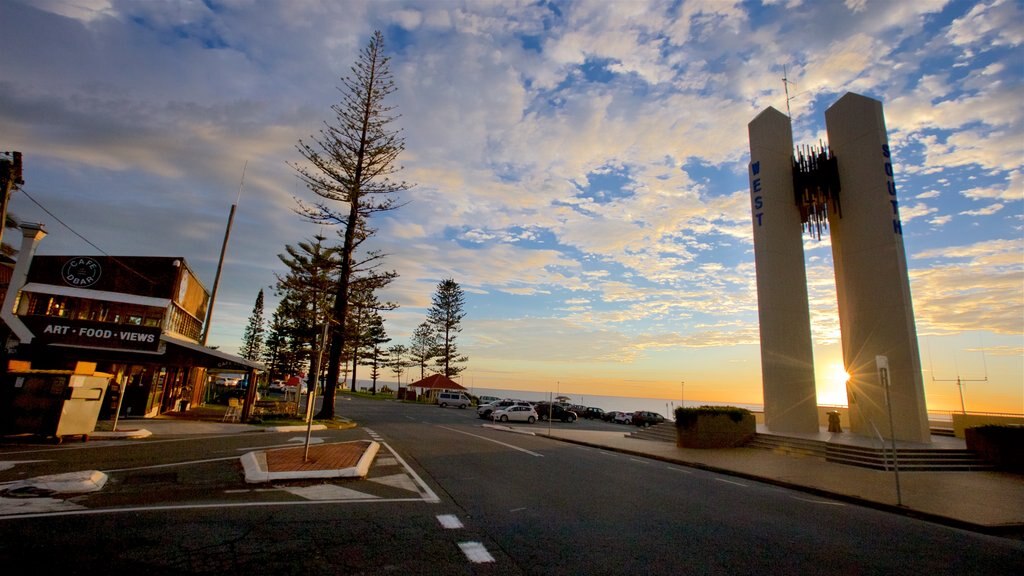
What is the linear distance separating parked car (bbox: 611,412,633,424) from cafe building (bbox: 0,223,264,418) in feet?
111

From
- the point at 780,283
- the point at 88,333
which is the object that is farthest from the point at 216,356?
the point at 780,283

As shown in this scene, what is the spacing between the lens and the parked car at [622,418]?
1805 inches

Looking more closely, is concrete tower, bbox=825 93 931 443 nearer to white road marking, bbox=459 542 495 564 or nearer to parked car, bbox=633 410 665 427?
white road marking, bbox=459 542 495 564

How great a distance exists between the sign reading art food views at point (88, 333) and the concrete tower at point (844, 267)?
27.2 m

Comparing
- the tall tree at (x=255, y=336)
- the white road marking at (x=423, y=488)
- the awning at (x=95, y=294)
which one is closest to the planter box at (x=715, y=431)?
the white road marking at (x=423, y=488)

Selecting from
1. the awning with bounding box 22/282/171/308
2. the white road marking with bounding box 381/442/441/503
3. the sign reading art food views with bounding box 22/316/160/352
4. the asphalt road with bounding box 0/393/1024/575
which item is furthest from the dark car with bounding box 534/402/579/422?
the asphalt road with bounding box 0/393/1024/575

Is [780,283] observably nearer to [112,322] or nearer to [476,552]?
[476,552]

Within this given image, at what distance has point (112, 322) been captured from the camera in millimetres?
19609

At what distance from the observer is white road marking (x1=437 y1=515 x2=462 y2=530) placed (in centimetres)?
584

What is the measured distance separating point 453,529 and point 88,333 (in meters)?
20.9

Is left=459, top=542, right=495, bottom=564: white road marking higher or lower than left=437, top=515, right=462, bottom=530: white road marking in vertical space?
higher

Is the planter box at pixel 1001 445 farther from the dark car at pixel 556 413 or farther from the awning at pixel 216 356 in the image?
the awning at pixel 216 356

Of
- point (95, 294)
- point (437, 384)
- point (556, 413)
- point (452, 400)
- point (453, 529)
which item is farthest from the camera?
point (437, 384)

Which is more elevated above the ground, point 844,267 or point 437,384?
point 844,267
